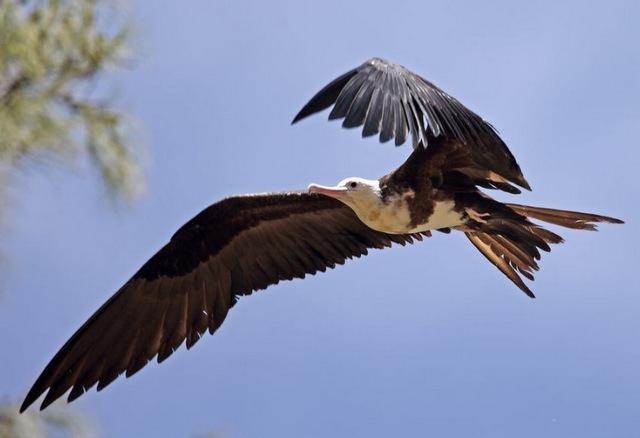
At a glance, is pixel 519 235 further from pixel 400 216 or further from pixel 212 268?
pixel 212 268

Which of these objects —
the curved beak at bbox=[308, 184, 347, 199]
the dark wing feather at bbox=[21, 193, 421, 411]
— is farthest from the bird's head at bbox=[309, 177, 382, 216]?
the dark wing feather at bbox=[21, 193, 421, 411]

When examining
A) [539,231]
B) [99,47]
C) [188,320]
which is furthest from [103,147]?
[539,231]

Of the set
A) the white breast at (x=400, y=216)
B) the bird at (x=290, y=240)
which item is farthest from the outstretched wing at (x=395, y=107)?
the white breast at (x=400, y=216)

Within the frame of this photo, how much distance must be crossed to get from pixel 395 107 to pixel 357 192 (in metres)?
0.86

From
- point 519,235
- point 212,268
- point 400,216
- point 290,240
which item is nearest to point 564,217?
point 519,235

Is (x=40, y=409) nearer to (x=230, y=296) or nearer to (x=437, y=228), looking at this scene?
(x=230, y=296)

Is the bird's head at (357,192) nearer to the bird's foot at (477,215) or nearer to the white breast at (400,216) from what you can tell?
the white breast at (400,216)

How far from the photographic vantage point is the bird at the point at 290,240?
208 inches

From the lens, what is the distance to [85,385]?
5676 mm

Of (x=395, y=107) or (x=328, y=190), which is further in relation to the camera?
(x=328, y=190)

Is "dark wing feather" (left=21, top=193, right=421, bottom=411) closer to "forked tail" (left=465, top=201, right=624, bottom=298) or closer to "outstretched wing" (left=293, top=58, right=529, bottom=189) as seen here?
"forked tail" (left=465, top=201, right=624, bottom=298)

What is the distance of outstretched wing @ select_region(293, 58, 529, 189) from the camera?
14.4ft

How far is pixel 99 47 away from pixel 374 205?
4.78 feet

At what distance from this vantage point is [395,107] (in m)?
4.50
